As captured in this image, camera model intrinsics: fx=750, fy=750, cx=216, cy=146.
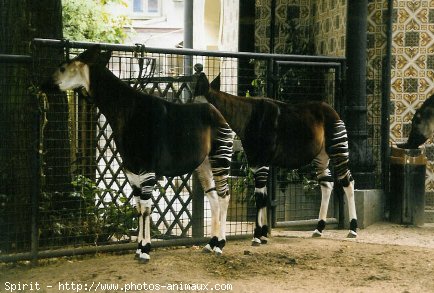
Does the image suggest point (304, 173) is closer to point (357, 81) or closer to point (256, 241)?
point (357, 81)

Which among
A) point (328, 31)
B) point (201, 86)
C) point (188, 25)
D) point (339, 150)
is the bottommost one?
point (339, 150)

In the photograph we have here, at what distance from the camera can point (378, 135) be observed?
30.5 ft

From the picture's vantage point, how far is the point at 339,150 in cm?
807

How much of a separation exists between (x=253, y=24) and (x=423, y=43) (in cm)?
247

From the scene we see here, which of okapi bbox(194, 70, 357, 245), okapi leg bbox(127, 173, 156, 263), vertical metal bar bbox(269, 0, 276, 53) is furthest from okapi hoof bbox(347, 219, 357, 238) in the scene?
vertical metal bar bbox(269, 0, 276, 53)

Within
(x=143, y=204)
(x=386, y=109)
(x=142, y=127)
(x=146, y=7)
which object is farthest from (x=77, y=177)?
(x=146, y=7)

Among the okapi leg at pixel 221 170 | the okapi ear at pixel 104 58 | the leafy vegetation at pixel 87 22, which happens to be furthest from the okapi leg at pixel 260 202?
the leafy vegetation at pixel 87 22

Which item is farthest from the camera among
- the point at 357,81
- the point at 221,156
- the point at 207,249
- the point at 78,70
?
the point at 357,81

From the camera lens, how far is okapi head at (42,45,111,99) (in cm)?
627

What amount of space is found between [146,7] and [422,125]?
23782mm

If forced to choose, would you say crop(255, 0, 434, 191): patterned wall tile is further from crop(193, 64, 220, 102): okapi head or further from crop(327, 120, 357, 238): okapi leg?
crop(193, 64, 220, 102): okapi head

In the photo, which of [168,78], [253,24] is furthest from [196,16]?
[168,78]

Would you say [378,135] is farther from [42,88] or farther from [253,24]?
[42,88]

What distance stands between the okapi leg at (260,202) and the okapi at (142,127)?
0.91 m
